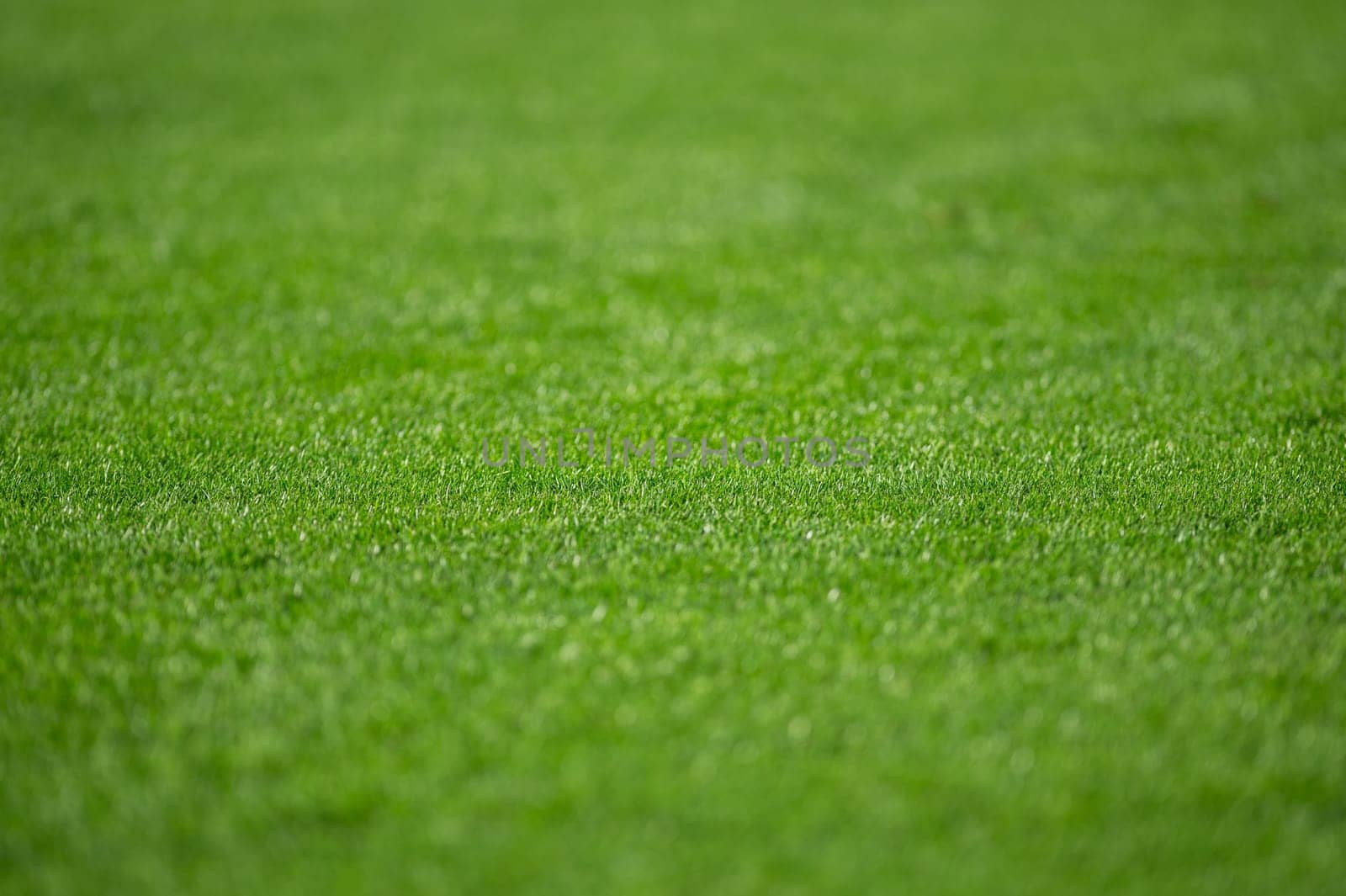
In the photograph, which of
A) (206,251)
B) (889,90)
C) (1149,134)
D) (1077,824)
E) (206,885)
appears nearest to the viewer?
(206,885)

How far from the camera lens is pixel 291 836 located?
137 inches

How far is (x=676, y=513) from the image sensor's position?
5.57 meters

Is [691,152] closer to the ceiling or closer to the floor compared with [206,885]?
closer to the ceiling

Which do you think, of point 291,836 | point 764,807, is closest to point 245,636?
point 291,836

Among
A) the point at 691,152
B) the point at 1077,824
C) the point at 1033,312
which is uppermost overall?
the point at 691,152

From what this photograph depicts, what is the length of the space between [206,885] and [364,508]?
8.26ft

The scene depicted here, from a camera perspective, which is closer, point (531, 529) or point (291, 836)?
point (291, 836)

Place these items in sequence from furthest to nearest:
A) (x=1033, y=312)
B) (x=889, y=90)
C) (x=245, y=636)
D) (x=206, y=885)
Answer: (x=889, y=90) < (x=1033, y=312) < (x=245, y=636) < (x=206, y=885)

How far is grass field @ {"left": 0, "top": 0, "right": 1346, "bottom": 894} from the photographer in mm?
3561

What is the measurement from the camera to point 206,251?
31.0 ft

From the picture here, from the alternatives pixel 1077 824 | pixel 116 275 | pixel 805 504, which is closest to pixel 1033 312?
pixel 805 504

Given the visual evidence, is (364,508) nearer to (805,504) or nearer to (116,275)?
(805,504)

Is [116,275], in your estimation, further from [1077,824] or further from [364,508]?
[1077,824]

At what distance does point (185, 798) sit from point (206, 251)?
280 inches
